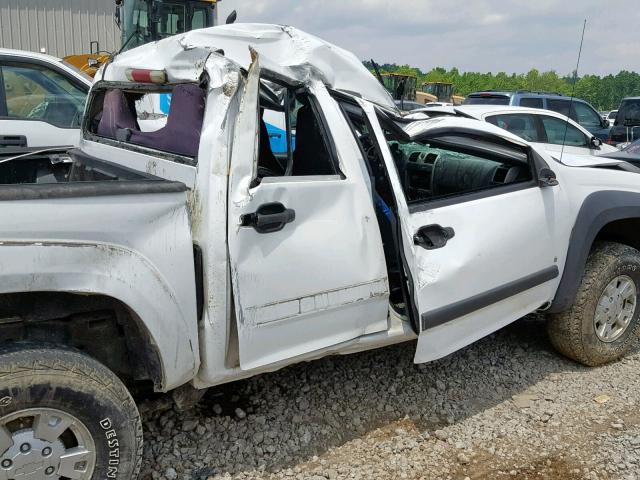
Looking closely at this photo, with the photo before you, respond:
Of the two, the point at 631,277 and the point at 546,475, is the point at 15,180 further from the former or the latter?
the point at 631,277

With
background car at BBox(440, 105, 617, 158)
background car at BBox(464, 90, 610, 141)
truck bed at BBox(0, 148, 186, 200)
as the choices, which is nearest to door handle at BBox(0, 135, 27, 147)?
truck bed at BBox(0, 148, 186, 200)

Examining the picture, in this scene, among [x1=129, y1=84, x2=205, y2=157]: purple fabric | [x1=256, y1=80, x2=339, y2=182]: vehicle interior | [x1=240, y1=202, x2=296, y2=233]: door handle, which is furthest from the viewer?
[x1=256, y1=80, x2=339, y2=182]: vehicle interior

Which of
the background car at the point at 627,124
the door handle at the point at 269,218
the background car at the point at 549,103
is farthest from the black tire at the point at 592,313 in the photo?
the background car at the point at 627,124

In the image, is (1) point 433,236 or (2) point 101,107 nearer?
(1) point 433,236

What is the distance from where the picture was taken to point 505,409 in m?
3.42

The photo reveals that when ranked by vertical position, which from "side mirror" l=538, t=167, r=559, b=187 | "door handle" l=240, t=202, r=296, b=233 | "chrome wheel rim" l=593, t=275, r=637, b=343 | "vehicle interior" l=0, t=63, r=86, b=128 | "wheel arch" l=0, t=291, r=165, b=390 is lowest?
"chrome wheel rim" l=593, t=275, r=637, b=343

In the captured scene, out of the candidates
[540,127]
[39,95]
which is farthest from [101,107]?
[540,127]

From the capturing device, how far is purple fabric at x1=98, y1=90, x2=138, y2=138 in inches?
129

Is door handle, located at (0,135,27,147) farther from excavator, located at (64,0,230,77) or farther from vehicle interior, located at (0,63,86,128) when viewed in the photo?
excavator, located at (64,0,230,77)

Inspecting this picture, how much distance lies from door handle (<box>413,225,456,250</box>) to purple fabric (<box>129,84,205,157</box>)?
3.42ft

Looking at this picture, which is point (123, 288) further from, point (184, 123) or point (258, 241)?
point (184, 123)

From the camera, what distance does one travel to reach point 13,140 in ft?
17.2

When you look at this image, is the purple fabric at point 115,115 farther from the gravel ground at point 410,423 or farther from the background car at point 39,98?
the background car at point 39,98

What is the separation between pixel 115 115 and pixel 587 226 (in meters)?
2.64
